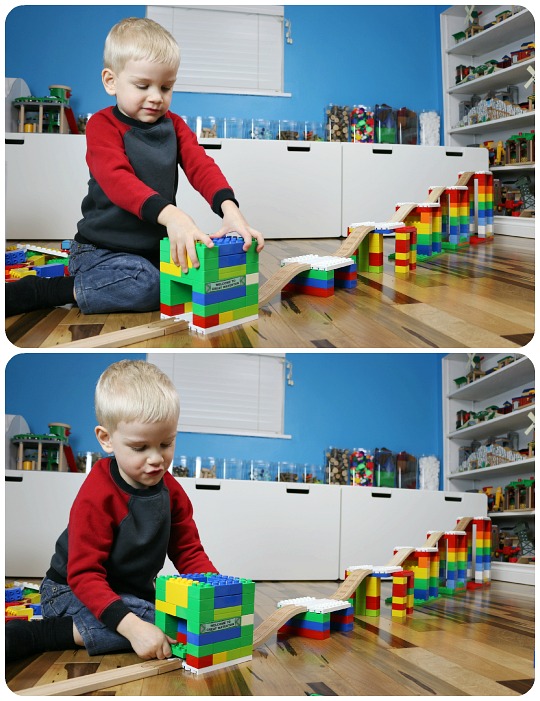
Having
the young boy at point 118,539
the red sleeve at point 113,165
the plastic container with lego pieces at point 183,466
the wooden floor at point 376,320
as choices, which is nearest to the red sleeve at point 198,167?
the red sleeve at point 113,165

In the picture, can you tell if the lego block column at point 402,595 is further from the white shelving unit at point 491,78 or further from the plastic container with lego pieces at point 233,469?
the white shelving unit at point 491,78

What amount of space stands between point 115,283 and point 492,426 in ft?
5.89

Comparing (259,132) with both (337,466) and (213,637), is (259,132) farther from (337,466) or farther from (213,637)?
(213,637)

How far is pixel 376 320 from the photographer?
1.36 metres

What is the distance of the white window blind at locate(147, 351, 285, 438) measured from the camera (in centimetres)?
303

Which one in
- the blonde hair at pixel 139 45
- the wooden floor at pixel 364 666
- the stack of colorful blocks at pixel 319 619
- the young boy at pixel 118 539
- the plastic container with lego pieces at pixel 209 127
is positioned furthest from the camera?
the plastic container with lego pieces at pixel 209 127

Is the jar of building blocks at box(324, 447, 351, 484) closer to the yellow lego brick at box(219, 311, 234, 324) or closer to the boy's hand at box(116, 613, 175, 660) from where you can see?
the yellow lego brick at box(219, 311, 234, 324)

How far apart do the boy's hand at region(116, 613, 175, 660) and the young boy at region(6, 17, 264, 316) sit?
0.64 meters

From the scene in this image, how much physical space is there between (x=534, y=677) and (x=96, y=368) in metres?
2.19

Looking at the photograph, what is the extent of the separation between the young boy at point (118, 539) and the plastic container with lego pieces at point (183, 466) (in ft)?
4.44

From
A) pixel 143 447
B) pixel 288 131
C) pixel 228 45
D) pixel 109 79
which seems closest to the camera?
pixel 143 447

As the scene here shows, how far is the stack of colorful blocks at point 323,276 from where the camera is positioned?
159 cm

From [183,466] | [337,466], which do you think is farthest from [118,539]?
[337,466]

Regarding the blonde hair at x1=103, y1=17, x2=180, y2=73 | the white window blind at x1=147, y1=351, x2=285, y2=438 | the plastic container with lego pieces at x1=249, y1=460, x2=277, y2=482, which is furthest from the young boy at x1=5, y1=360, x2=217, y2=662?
the white window blind at x1=147, y1=351, x2=285, y2=438
